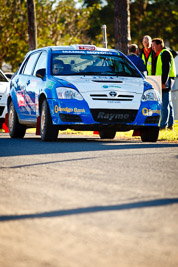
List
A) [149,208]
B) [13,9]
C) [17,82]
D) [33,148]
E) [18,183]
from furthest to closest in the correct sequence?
[13,9]
[17,82]
[33,148]
[18,183]
[149,208]

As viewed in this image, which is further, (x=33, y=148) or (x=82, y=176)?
(x=33, y=148)

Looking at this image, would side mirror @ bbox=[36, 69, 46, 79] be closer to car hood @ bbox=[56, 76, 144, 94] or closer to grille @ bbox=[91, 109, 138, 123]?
car hood @ bbox=[56, 76, 144, 94]

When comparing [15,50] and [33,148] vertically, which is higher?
[33,148]

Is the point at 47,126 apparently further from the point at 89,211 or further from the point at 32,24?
the point at 32,24

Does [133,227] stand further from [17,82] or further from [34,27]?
[34,27]

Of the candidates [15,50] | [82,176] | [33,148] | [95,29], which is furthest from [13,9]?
[82,176]

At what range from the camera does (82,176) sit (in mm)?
7641

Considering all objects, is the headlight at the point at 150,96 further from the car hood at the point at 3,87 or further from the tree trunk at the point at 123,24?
the tree trunk at the point at 123,24

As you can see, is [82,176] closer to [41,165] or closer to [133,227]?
[41,165]

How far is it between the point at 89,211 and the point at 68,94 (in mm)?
6924

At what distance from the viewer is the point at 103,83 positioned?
12.6 meters

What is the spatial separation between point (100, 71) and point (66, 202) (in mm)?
7507

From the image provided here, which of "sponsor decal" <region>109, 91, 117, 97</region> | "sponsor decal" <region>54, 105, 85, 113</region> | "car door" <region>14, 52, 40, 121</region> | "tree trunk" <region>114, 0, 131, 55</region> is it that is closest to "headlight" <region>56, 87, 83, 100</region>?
"sponsor decal" <region>54, 105, 85, 113</region>

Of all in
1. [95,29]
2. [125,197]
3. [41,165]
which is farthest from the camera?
[95,29]
